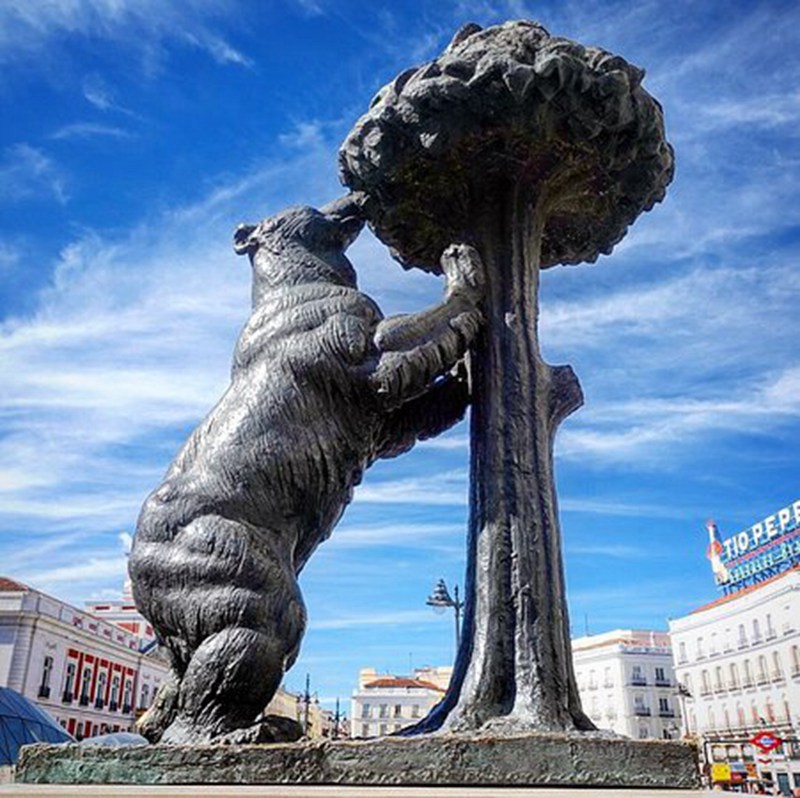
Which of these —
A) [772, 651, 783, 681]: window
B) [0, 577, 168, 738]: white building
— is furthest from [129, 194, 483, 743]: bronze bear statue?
[772, 651, 783, 681]: window

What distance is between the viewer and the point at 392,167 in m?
3.98

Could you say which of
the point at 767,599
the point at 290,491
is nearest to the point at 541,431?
the point at 290,491

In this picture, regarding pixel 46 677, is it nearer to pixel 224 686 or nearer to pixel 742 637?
pixel 742 637

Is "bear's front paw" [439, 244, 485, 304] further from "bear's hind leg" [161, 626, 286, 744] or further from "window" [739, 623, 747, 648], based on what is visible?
"window" [739, 623, 747, 648]

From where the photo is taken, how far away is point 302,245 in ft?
12.8

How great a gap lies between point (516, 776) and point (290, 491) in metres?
1.32

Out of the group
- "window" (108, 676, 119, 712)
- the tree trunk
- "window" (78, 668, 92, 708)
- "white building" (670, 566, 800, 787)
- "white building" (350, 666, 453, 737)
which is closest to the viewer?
the tree trunk

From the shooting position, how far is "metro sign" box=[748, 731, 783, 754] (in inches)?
1343

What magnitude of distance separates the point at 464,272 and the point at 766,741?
37.5 meters

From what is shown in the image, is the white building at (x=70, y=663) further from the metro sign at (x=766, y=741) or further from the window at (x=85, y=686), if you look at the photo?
the metro sign at (x=766, y=741)

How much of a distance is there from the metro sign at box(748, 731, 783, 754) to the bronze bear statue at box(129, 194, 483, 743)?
35935mm

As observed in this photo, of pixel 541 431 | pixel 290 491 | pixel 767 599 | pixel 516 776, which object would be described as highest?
pixel 767 599

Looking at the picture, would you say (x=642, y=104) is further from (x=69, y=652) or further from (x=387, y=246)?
(x=69, y=652)

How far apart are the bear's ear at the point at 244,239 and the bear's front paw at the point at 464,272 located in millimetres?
970
